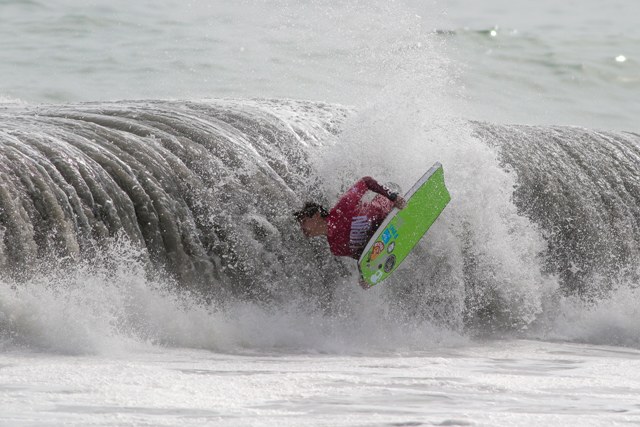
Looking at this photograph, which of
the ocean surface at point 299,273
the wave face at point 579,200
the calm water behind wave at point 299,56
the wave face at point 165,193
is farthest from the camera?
the calm water behind wave at point 299,56

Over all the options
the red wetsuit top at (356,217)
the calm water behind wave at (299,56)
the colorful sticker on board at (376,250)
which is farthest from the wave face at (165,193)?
the calm water behind wave at (299,56)

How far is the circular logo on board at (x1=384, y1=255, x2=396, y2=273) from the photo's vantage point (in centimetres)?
742

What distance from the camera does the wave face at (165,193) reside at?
6902 mm

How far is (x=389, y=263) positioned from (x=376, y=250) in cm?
19

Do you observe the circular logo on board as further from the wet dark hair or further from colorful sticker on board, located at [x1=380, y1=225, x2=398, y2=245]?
the wet dark hair

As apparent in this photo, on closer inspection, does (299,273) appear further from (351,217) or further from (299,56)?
(299,56)

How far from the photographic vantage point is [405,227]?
744cm

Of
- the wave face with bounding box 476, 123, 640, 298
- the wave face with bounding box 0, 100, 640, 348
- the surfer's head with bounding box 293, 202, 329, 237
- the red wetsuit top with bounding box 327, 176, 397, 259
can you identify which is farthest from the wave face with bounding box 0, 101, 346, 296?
the wave face with bounding box 476, 123, 640, 298

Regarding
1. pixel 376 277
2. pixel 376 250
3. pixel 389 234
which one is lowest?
pixel 376 277

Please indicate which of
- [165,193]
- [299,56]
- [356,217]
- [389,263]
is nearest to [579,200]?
[389,263]

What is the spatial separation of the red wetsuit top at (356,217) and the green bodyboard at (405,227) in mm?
107

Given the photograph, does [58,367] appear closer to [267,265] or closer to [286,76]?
[267,265]

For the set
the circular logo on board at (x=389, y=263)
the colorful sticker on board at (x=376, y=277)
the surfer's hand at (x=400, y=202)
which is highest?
the surfer's hand at (x=400, y=202)

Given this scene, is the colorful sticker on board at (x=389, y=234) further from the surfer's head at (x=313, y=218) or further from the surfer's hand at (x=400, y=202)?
the surfer's head at (x=313, y=218)
